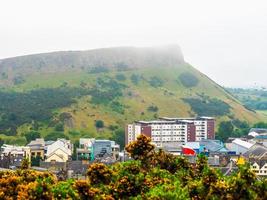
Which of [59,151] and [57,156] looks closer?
[57,156]

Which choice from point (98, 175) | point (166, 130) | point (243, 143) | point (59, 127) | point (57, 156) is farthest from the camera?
point (59, 127)

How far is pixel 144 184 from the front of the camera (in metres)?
36.1

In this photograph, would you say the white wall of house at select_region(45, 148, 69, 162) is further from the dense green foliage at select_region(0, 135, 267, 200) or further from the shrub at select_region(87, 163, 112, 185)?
the shrub at select_region(87, 163, 112, 185)

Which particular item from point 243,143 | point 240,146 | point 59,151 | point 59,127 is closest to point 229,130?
point 243,143

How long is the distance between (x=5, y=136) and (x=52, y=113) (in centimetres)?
2341

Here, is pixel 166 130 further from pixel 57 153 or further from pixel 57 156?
pixel 57 156

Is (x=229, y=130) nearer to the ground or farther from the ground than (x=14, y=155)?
farther from the ground

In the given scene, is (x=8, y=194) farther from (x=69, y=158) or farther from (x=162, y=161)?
(x=69, y=158)

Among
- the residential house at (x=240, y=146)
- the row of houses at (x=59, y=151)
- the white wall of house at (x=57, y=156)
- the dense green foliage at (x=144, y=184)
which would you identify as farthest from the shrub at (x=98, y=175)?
the residential house at (x=240, y=146)

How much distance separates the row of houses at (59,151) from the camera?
13500 cm

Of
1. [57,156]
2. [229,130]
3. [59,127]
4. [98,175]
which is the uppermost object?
[59,127]

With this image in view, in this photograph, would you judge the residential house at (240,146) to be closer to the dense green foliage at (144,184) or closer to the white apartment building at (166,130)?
the white apartment building at (166,130)

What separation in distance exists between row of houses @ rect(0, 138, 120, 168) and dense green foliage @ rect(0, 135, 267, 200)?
3513 inches

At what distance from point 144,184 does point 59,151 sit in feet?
342
